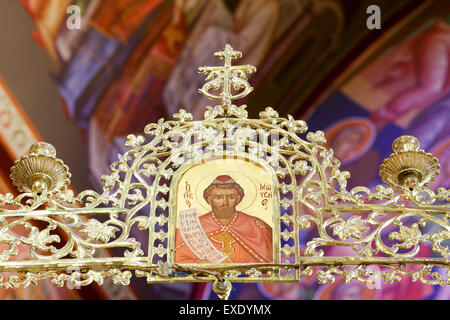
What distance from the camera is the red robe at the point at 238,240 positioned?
501 centimetres

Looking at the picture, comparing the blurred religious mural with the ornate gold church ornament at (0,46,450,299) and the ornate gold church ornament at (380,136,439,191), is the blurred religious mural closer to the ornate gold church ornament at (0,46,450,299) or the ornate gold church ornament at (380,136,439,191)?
the ornate gold church ornament at (0,46,450,299)

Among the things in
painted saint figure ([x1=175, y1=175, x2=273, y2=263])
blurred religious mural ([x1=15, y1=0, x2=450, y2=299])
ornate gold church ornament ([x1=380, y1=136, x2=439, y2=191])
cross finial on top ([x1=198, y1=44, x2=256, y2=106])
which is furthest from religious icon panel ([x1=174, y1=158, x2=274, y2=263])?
blurred religious mural ([x1=15, y1=0, x2=450, y2=299])

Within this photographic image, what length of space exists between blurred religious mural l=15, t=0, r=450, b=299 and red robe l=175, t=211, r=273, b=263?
3117mm

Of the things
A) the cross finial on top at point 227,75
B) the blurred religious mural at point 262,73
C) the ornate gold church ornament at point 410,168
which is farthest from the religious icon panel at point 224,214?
the blurred religious mural at point 262,73

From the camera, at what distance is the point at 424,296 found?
7949 mm

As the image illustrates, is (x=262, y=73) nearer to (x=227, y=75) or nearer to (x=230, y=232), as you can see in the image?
(x=227, y=75)

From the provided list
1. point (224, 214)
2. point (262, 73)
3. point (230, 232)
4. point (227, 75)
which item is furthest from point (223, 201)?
point (262, 73)

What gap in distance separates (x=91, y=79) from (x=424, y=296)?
3.47 meters

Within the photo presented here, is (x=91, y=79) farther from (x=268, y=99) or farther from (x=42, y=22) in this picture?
(x=268, y=99)

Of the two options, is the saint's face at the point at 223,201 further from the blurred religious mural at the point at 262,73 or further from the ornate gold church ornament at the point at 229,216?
the blurred religious mural at the point at 262,73

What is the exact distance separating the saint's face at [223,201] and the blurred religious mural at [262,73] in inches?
119

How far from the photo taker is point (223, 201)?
17.1 ft

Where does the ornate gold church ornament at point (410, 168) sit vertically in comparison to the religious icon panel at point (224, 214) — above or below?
above

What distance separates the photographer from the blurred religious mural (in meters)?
8.20
